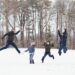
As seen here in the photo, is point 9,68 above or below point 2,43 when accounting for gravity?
above

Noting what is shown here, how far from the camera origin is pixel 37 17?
187 feet

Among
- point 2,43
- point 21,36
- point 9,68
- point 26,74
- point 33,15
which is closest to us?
point 26,74

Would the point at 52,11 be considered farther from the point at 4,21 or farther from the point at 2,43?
the point at 2,43

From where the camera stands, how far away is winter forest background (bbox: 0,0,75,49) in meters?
53.3

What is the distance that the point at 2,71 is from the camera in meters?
14.0

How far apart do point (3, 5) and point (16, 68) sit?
38.3 metres

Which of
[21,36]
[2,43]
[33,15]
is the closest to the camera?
[2,43]

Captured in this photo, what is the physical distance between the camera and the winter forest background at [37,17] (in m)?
53.3

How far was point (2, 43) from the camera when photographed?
42.9 meters

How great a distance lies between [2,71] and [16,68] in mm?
1263

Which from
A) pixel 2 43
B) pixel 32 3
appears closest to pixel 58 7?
pixel 32 3

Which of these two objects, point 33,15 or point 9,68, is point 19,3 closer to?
point 33,15

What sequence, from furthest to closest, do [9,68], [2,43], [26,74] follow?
[2,43] → [9,68] → [26,74]

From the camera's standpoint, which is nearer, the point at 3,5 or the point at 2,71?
the point at 2,71
